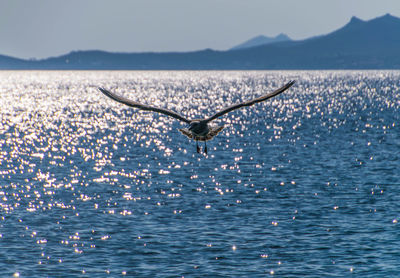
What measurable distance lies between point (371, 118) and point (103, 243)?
407ft

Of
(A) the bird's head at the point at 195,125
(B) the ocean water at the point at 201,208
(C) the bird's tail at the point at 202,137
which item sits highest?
(A) the bird's head at the point at 195,125

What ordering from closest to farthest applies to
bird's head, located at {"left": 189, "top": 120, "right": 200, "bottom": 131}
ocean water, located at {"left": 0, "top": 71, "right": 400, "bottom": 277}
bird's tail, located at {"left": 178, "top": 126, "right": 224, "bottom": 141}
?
bird's head, located at {"left": 189, "top": 120, "right": 200, "bottom": 131} < bird's tail, located at {"left": 178, "top": 126, "right": 224, "bottom": 141} < ocean water, located at {"left": 0, "top": 71, "right": 400, "bottom": 277}

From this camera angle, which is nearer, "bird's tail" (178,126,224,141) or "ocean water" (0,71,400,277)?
"bird's tail" (178,126,224,141)

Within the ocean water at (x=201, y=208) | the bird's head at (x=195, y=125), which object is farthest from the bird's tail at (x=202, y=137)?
the ocean water at (x=201, y=208)

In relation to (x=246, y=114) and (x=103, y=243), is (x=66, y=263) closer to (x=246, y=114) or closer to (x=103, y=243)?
(x=103, y=243)

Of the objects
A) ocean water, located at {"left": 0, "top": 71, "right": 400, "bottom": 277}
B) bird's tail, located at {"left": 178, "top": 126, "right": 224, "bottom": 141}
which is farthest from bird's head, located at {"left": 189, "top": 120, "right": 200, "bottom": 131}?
ocean water, located at {"left": 0, "top": 71, "right": 400, "bottom": 277}

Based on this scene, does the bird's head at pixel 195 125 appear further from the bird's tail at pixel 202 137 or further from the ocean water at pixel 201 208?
the ocean water at pixel 201 208

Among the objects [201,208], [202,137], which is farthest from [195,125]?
[201,208]

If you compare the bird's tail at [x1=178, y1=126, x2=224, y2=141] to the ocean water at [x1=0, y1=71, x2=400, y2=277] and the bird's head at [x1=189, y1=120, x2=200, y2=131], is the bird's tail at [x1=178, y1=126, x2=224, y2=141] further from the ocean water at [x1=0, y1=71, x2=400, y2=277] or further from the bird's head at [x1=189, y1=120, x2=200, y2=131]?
the ocean water at [x1=0, y1=71, x2=400, y2=277]

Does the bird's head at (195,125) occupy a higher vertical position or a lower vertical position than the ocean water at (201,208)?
higher

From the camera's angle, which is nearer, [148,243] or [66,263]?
[66,263]

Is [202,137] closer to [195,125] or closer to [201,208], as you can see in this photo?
[195,125]

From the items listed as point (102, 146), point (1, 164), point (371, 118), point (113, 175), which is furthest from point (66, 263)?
point (371, 118)

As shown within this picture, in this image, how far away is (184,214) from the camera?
57250 mm
